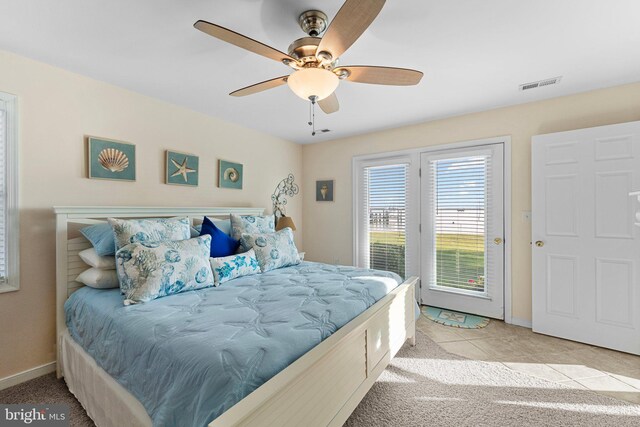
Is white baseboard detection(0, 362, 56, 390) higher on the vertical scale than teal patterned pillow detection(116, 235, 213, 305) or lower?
lower

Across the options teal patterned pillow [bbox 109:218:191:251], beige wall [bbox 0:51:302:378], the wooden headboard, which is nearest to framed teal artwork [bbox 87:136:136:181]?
beige wall [bbox 0:51:302:378]

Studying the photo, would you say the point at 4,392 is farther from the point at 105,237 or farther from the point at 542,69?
the point at 542,69

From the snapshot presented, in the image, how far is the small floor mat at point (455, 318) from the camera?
3.10 m

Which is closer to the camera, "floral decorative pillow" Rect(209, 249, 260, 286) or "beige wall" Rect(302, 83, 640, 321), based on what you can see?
"floral decorative pillow" Rect(209, 249, 260, 286)

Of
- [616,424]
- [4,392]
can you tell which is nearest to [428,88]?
[616,424]

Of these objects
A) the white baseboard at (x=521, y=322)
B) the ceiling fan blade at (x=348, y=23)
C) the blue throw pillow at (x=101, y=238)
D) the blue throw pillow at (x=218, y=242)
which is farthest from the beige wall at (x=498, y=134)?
the blue throw pillow at (x=101, y=238)

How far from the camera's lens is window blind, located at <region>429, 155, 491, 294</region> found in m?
3.32

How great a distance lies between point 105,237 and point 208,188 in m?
1.37

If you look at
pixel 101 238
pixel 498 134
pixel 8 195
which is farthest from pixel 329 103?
pixel 8 195

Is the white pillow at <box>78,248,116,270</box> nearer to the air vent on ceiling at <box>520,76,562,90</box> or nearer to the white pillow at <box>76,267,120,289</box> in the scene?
the white pillow at <box>76,267,120,289</box>

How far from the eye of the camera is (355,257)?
4234 millimetres

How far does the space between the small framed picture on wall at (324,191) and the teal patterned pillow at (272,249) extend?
1745 millimetres

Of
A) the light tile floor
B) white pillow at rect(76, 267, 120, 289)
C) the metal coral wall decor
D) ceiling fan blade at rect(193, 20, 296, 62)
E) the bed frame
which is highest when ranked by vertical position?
ceiling fan blade at rect(193, 20, 296, 62)

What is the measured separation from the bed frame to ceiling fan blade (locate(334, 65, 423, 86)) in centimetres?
145
